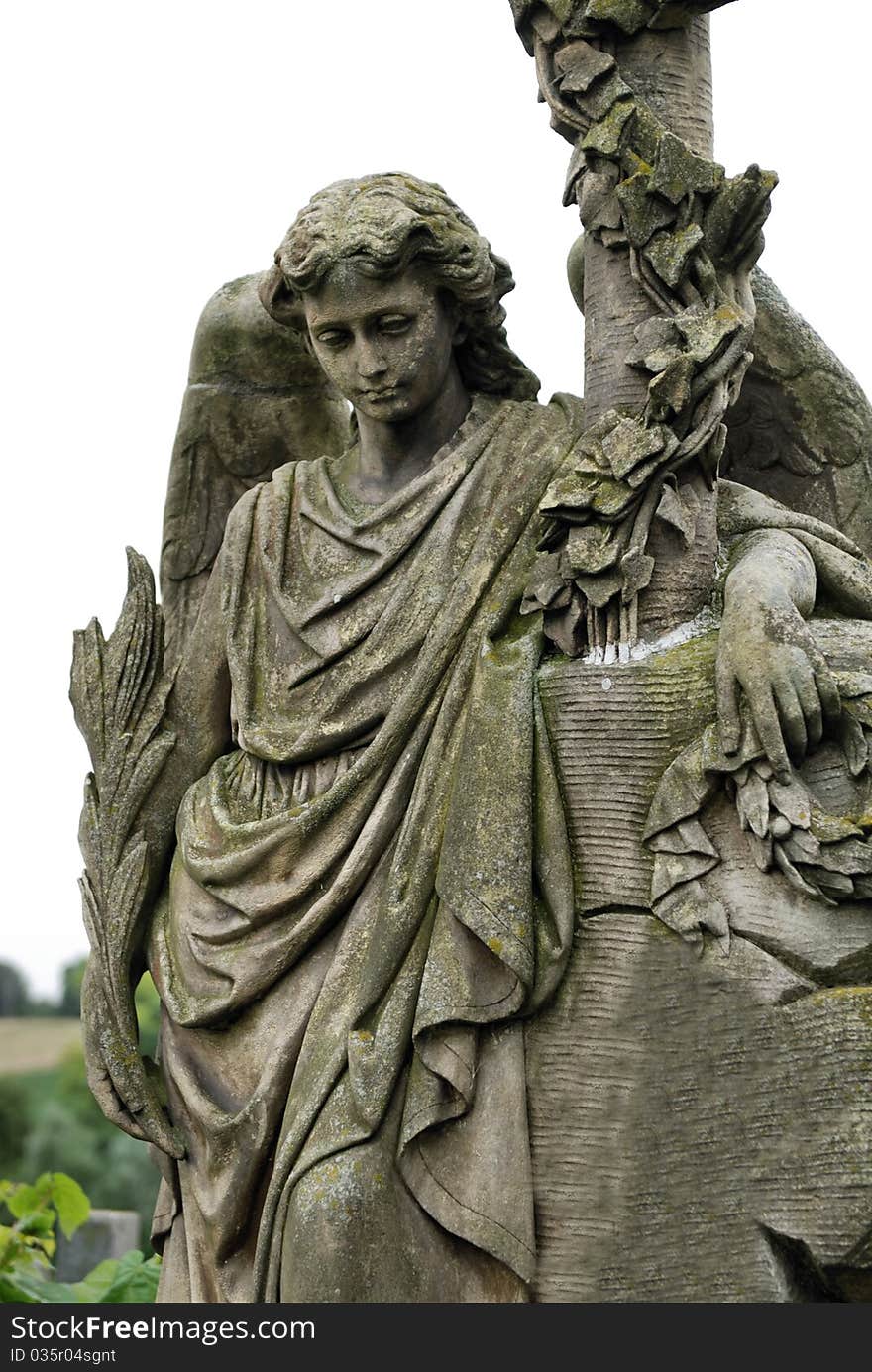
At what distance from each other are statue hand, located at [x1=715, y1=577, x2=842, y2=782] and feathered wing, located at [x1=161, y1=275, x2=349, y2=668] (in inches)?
72.5

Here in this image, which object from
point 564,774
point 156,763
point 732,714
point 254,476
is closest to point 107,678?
point 156,763

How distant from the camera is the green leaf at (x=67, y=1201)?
8.00 m

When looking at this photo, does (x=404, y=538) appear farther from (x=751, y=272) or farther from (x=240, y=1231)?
(x=240, y=1231)

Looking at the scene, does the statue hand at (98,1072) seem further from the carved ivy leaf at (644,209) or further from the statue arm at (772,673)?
the carved ivy leaf at (644,209)

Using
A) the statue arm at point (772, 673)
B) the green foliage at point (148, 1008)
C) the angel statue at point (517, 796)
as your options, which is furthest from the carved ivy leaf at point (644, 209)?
the green foliage at point (148, 1008)

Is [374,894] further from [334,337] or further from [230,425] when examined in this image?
[230,425]

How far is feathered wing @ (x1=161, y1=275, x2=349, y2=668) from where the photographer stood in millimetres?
6820

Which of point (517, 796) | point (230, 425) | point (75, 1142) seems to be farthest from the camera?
point (75, 1142)

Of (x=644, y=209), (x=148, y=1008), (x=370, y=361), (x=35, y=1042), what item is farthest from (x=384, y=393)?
(x=35, y=1042)

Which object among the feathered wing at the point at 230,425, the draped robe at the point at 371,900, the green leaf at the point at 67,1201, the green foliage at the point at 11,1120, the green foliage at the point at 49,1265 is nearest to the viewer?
the draped robe at the point at 371,900

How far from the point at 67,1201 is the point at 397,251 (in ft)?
12.3

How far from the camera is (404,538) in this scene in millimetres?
6078

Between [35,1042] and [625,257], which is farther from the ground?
[625,257]

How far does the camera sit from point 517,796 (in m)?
5.66
